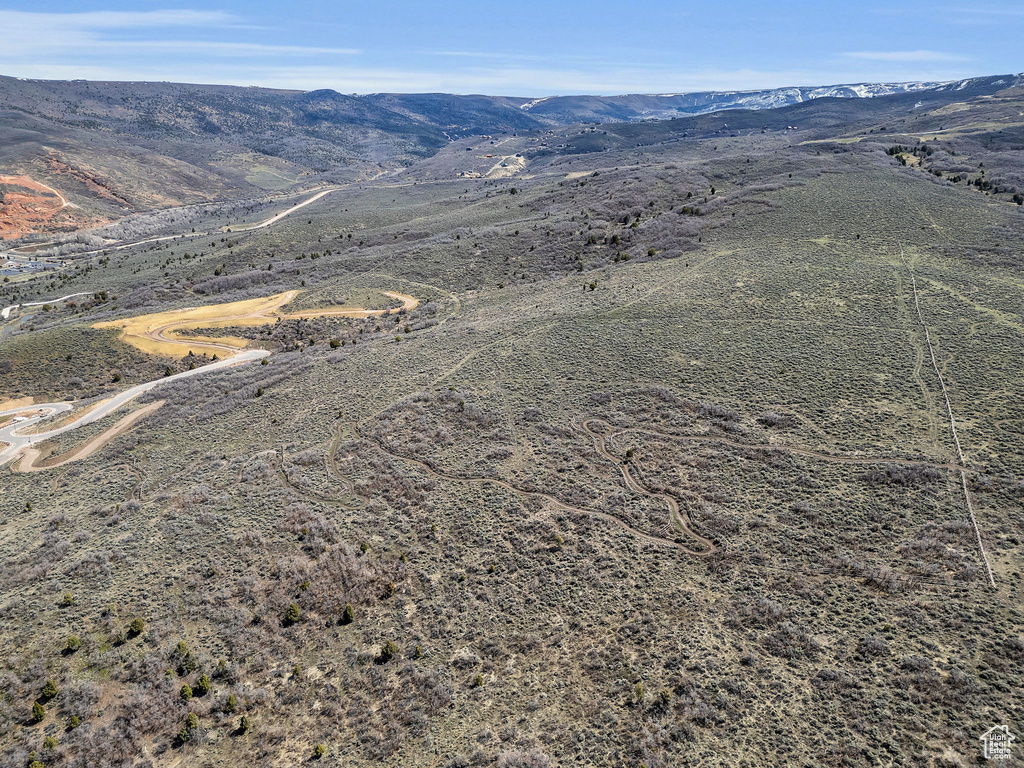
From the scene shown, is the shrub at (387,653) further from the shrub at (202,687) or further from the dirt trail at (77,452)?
the dirt trail at (77,452)

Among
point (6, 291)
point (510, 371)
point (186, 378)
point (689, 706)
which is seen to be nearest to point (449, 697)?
point (689, 706)

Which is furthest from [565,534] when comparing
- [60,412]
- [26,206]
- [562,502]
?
[26,206]

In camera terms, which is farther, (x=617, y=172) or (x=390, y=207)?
(x=390, y=207)

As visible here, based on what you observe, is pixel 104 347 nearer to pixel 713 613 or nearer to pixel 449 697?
pixel 449 697

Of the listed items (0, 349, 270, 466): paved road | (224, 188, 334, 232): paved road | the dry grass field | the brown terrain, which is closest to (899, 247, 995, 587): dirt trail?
the dry grass field

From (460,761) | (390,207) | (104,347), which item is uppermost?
(390,207)

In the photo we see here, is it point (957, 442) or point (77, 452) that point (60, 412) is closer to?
point (77, 452)
